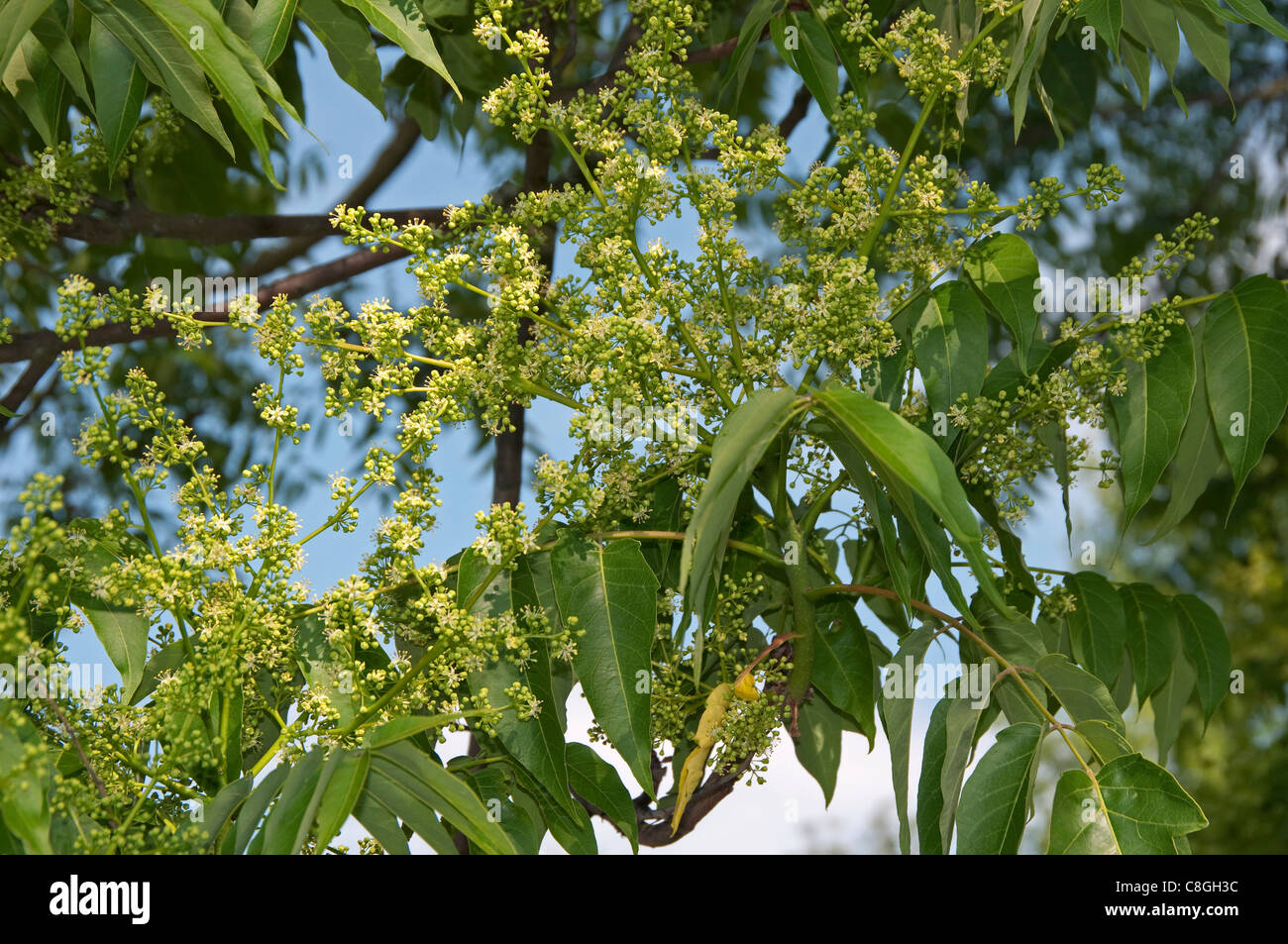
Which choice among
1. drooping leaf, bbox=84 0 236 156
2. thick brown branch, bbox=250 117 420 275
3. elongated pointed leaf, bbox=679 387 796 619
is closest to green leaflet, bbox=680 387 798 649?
elongated pointed leaf, bbox=679 387 796 619

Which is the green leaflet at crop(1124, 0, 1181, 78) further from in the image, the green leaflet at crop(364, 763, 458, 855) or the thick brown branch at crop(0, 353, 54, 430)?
the thick brown branch at crop(0, 353, 54, 430)

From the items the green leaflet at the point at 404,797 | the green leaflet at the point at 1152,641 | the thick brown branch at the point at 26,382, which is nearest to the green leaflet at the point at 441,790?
the green leaflet at the point at 404,797

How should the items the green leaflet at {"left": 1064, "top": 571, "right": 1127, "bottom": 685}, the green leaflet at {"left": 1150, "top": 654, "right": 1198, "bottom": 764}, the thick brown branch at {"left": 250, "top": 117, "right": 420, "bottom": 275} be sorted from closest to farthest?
the green leaflet at {"left": 1064, "top": 571, "right": 1127, "bottom": 685} → the green leaflet at {"left": 1150, "top": 654, "right": 1198, "bottom": 764} → the thick brown branch at {"left": 250, "top": 117, "right": 420, "bottom": 275}

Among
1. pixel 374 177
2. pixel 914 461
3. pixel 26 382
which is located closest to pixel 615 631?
pixel 914 461

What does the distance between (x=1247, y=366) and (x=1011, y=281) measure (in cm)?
25

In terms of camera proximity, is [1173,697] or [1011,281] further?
[1173,697]

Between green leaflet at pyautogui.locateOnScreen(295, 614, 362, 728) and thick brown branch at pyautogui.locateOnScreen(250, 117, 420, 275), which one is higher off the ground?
thick brown branch at pyautogui.locateOnScreen(250, 117, 420, 275)

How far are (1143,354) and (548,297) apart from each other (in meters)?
0.59

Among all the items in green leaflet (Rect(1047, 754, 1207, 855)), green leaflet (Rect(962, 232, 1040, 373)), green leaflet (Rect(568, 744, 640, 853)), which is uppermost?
green leaflet (Rect(962, 232, 1040, 373))

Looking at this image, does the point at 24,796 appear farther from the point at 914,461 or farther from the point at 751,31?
the point at 751,31

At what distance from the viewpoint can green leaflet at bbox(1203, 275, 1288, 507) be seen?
1073mm

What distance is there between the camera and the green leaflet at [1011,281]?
1067 mm

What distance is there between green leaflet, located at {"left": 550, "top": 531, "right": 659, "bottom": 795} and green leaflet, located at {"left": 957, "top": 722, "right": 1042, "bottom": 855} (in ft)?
0.86

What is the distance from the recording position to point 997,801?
91 cm
